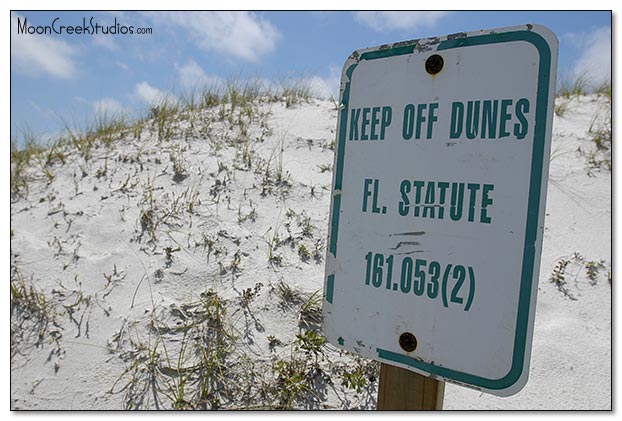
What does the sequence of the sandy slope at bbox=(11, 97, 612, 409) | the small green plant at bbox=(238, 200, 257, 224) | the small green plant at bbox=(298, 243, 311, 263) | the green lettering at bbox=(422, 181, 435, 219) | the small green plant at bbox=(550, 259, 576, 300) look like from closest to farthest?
the green lettering at bbox=(422, 181, 435, 219) → the sandy slope at bbox=(11, 97, 612, 409) → the small green plant at bbox=(550, 259, 576, 300) → the small green plant at bbox=(298, 243, 311, 263) → the small green plant at bbox=(238, 200, 257, 224)

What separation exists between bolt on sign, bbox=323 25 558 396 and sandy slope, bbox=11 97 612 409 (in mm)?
1384

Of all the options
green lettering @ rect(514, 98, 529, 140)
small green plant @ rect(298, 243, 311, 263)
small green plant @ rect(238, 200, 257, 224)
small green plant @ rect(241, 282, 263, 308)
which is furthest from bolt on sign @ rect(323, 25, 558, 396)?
small green plant @ rect(238, 200, 257, 224)

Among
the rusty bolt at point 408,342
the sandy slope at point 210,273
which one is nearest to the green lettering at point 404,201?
the rusty bolt at point 408,342

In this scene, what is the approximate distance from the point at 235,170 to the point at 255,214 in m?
0.81

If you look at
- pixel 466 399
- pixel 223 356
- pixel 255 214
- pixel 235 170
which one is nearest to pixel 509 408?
pixel 466 399

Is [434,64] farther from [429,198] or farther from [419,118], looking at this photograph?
[429,198]

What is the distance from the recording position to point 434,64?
58.0 inches

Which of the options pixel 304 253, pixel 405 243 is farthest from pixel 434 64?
pixel 304 253

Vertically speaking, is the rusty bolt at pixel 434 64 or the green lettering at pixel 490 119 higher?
the rusty bolt at pixel 434 64

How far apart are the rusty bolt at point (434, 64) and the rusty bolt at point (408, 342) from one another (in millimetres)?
803

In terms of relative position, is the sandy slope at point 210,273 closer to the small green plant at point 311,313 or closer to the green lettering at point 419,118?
the small green plant at point 311,313

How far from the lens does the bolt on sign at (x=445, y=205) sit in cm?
133

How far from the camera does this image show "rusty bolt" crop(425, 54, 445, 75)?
146 centimetres

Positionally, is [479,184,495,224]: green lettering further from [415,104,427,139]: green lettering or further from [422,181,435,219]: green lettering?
[415,104,427,139]: green lettering
